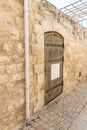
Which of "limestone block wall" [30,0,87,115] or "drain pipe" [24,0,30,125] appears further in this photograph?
"limestone block wall" [30,0,87,115]

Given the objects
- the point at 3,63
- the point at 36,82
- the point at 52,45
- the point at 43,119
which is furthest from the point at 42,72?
the point at 3,63

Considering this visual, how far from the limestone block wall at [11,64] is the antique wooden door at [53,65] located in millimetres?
891

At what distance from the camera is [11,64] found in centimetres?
216

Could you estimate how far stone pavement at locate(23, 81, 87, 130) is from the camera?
252 cm

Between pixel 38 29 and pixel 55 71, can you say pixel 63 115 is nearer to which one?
pixel 55 71

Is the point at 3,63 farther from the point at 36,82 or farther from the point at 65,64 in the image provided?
the point at 65,64

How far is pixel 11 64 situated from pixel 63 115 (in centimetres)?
158

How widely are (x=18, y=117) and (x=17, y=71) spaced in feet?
2.57

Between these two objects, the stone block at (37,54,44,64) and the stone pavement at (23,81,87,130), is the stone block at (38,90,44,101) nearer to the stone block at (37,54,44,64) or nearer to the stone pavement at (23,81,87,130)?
the stone pavement at (23,81,87,130)

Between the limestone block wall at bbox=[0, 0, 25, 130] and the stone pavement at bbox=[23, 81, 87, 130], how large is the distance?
1.39ft

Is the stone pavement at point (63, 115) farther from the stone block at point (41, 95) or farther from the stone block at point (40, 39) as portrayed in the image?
the stone block at point (40, 39)

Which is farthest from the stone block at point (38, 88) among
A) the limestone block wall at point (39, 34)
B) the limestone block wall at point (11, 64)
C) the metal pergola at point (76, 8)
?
the metal pergola at point (76, 8)

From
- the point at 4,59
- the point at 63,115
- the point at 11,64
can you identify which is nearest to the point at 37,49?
the point at 11,64

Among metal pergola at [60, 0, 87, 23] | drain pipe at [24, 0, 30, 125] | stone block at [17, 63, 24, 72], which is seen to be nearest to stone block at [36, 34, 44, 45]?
drain pipe at [24, 0, 30, 125]
